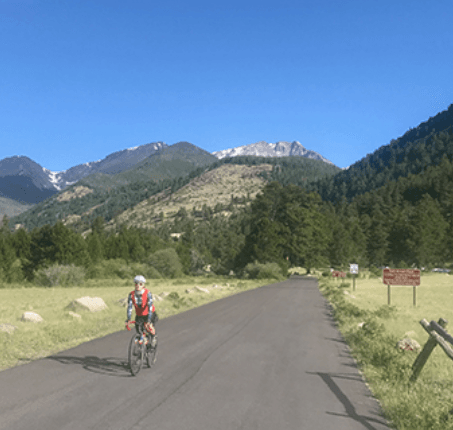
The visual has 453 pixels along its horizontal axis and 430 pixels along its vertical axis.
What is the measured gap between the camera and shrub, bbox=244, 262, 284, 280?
62.6m

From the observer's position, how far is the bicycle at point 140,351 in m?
8.98

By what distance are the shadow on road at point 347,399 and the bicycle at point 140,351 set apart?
3.68 metres

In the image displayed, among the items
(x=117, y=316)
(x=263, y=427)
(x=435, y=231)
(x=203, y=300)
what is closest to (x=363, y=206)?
(x=435, y=231)

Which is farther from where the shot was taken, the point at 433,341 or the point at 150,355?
the point at 150,355

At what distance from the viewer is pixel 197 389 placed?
26.5 ft

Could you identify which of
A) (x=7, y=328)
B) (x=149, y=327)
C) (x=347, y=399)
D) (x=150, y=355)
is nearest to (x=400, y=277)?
(x=347, y=399)

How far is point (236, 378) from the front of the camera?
29.7ft

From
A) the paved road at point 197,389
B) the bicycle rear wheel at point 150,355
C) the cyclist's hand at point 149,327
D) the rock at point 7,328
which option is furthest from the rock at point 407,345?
the rock at point 7,328

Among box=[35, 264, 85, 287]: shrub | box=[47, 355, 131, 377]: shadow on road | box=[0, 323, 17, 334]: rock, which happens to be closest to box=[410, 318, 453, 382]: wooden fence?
box=[47, 355, 131, 377]: shadow on road

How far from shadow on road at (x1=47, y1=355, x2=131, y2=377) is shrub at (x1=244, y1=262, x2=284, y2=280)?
52.8 m

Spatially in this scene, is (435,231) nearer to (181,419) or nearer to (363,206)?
(363,206)

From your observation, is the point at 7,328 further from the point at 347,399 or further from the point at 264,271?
the point at 264,271

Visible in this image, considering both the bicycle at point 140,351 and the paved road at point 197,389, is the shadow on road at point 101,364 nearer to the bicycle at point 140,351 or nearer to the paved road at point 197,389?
the paved road at point 197,389

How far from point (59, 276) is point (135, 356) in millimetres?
45342
